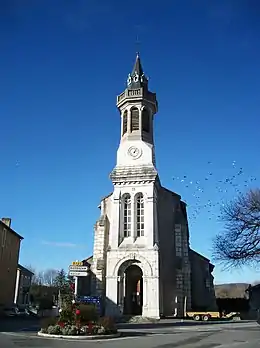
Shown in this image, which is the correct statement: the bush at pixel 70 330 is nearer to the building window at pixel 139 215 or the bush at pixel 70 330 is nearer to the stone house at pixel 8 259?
the building window at pixel 139 215

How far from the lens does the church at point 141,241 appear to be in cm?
3906

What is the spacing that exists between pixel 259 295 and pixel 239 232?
117 feet

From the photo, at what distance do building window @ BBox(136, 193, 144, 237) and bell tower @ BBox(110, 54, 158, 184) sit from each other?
7.30 feet

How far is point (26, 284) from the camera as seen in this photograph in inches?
2817

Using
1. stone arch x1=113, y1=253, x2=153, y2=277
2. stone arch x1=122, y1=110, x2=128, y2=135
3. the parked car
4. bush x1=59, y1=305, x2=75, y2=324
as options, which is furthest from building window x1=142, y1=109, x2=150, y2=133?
bush x1=59, y1=305, x2=75, y2=324

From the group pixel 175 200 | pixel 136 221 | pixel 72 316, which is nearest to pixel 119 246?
pixel 136 221

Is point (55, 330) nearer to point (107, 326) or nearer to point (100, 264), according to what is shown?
point (107, 326)

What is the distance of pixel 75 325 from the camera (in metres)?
21.8

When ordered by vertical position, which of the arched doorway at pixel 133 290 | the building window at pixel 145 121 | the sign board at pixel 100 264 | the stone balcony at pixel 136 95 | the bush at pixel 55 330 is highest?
the stone balcony at pixel 136 95

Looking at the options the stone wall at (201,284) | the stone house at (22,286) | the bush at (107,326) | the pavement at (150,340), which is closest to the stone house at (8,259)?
the stone house at (22,286)

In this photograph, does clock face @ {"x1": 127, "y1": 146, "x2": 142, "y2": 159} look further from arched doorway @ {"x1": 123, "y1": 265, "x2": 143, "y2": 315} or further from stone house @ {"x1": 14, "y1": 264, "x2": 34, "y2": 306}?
stone house @ {"x1": 14, "y1": 264, "x2": 34, "y2": 306}

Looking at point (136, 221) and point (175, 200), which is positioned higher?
point (175, 200)

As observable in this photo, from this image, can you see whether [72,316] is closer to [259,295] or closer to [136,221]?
[136,221]

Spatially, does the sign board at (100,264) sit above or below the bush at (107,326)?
above
